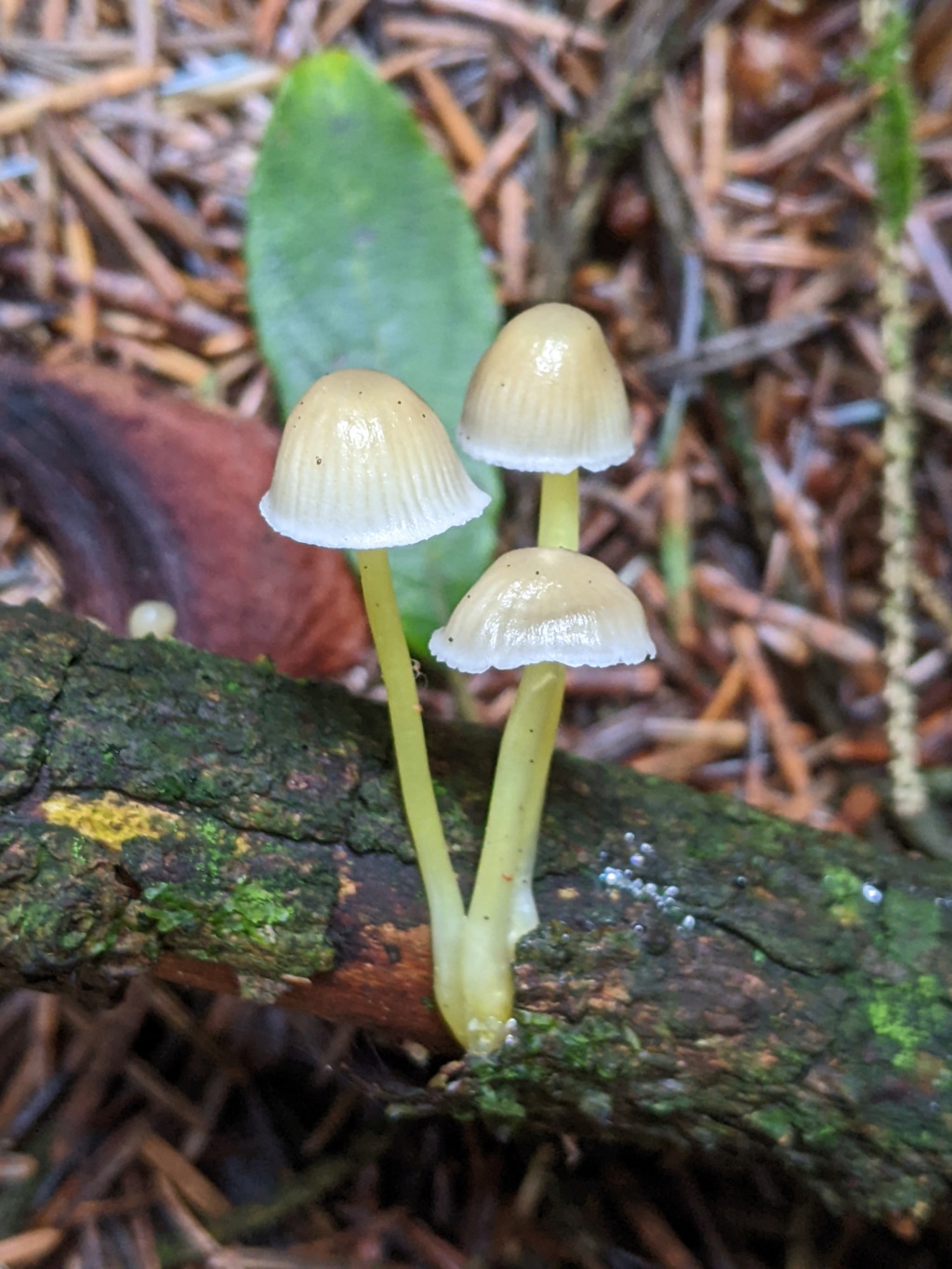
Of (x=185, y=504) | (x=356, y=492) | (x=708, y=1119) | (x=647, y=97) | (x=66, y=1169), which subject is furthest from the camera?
(x=647, y=97)

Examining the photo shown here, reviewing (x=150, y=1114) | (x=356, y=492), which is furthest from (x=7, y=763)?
(x=150, y=1114)

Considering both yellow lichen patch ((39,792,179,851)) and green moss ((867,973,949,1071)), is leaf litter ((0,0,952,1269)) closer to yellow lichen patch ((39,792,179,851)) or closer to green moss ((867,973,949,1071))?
green moss ((867,973,949,1071))

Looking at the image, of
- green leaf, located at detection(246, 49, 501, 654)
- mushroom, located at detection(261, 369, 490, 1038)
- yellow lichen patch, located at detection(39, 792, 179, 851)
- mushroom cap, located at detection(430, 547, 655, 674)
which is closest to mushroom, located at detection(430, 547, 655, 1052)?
mushroom cap, located at detection(430, 547, 655, 674)

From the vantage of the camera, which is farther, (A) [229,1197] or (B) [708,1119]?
(A) [229,1197]

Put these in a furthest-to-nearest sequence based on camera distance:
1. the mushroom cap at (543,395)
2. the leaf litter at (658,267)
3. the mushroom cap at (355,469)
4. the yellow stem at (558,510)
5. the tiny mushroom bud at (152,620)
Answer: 1. the leaf litter at (658,267)
2. the tiny mushroom bud at (152,620)
3. the yellow stem at (558,510)
4. the mushroom cap at (543,395)
5. the mushroom cap at (355,469)

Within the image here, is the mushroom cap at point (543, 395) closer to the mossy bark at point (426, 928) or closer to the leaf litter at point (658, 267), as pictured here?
the mossy bark at point (426, 928)

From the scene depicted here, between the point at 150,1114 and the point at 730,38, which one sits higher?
the point at 730,38

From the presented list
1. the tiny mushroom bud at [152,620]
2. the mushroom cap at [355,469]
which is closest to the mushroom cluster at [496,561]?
the mushroom cap at [355,469]

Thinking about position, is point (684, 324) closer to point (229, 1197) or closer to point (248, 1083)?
point (248, 1083)
